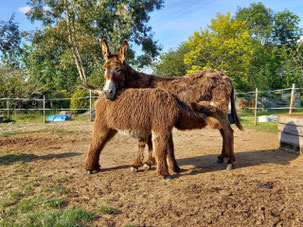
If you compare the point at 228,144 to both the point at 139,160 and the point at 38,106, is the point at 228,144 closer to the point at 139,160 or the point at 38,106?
the point at 139,160

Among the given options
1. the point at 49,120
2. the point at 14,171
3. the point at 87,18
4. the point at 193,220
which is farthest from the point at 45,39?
the point at 193,220

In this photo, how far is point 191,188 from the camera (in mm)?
3824

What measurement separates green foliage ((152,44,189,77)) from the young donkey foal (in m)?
32.5

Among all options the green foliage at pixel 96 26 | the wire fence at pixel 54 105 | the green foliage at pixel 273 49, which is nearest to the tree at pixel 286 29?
the green foliage at pixel 273 49

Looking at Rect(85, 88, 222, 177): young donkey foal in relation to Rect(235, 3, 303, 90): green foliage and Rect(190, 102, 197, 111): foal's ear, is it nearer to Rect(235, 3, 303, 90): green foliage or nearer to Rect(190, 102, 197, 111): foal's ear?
Rect(190, 102, 197, 111): foal's ear

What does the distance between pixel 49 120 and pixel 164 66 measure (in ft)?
82.8

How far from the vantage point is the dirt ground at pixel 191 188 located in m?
2.94

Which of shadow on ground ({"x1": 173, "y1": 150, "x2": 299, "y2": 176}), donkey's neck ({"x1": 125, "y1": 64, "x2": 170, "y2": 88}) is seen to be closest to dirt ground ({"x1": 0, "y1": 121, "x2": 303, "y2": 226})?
shadow on ground ({"x1": 173, "y1": 150, "x2": 299, "y2": 176})

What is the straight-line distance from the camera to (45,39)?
64.2 ft

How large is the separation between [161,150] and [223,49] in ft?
83.3

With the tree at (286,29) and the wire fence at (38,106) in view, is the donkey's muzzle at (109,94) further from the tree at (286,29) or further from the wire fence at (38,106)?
the tree at (286,29)

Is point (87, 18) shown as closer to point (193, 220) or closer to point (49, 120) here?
point (49, 120)

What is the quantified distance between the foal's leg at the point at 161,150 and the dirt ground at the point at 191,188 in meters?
0.19

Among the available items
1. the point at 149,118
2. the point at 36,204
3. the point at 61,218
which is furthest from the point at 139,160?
the point at 61,218
